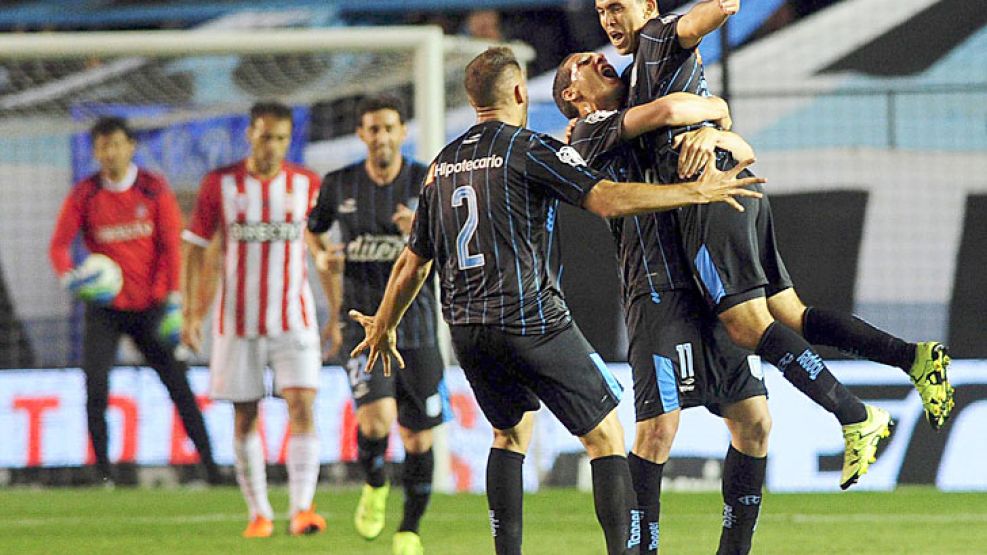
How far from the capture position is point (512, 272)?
207 inches

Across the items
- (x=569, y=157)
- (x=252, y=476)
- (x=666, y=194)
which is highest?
(x=569, y=157)

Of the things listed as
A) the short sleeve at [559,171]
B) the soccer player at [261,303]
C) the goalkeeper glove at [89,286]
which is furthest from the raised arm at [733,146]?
the goalkeeper glove at [89,286]

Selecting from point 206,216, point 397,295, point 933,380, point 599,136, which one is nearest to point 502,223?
point 397,295

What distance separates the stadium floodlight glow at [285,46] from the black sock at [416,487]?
9.67 feet

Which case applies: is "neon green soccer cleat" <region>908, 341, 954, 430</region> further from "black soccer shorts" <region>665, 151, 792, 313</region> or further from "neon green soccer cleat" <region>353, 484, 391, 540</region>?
"neon green soccer cleat" <region>353, 484, 391, 540</region>

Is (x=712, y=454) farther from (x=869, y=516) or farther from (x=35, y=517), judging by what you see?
(x=35, y=517)

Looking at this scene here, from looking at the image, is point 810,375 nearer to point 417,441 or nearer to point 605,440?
point 605,440

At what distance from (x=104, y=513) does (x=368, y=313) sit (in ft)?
8.65

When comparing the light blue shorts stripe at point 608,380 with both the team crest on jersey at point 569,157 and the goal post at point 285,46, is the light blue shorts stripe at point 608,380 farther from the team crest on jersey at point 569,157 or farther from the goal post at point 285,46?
the goal post at point 285,46

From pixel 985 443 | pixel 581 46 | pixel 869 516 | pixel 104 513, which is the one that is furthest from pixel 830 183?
pixel 104 513

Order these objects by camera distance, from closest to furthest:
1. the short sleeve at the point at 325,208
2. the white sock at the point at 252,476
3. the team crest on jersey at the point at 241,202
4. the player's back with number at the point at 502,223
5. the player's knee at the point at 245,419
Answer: the player's back with number at the point at 502,223 → the short sleeve at the point at 325,208 → the white sock at the point at 252,476 → the player's knee at the point at 245,419 → the team crest on jersey at the point at 241,202

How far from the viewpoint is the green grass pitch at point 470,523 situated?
24.4 feet

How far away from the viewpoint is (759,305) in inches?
220

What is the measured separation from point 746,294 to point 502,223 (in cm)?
96
